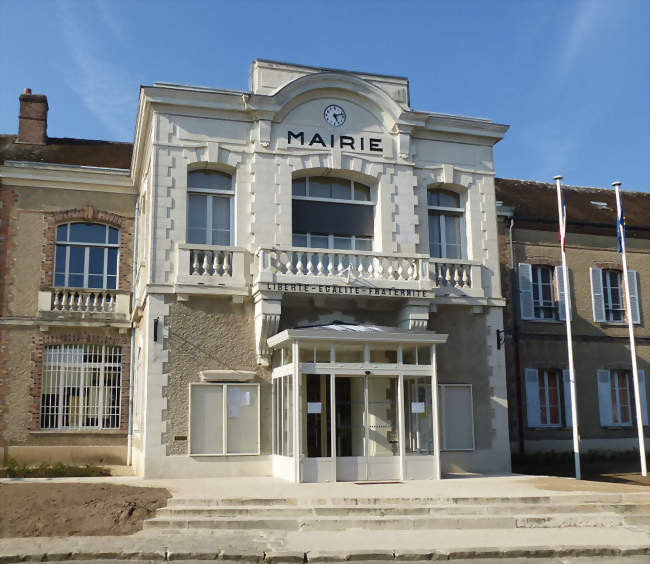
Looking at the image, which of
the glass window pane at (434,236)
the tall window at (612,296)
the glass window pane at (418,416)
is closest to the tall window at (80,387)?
the glass window pane at (418,416)

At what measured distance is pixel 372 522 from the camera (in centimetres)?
913

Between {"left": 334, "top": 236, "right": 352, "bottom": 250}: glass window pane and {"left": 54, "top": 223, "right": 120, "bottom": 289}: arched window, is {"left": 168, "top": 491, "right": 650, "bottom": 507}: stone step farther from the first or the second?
{"left": 54, "top": 223, "right": 120, "bottom": 289}: arched window

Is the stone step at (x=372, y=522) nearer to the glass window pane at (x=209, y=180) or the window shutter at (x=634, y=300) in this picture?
the glass window pane at (x=209, y=180)

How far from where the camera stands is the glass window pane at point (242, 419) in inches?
519

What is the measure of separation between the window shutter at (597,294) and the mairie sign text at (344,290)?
24.1 ft

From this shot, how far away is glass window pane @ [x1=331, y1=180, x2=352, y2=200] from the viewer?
15008 mm

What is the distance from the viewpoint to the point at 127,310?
654 inches

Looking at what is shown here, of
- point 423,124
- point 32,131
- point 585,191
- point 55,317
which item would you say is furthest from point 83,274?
point 585,191

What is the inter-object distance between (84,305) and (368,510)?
9467 mm

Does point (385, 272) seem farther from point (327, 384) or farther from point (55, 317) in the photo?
point (55, 317)

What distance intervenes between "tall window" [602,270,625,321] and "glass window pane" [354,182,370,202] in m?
8.02

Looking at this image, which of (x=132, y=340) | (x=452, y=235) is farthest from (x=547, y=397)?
(x=132, y=340)

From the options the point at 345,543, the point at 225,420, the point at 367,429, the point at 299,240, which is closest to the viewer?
the point at 345,543

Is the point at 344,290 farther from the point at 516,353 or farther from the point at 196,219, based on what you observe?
the point at 516,353
